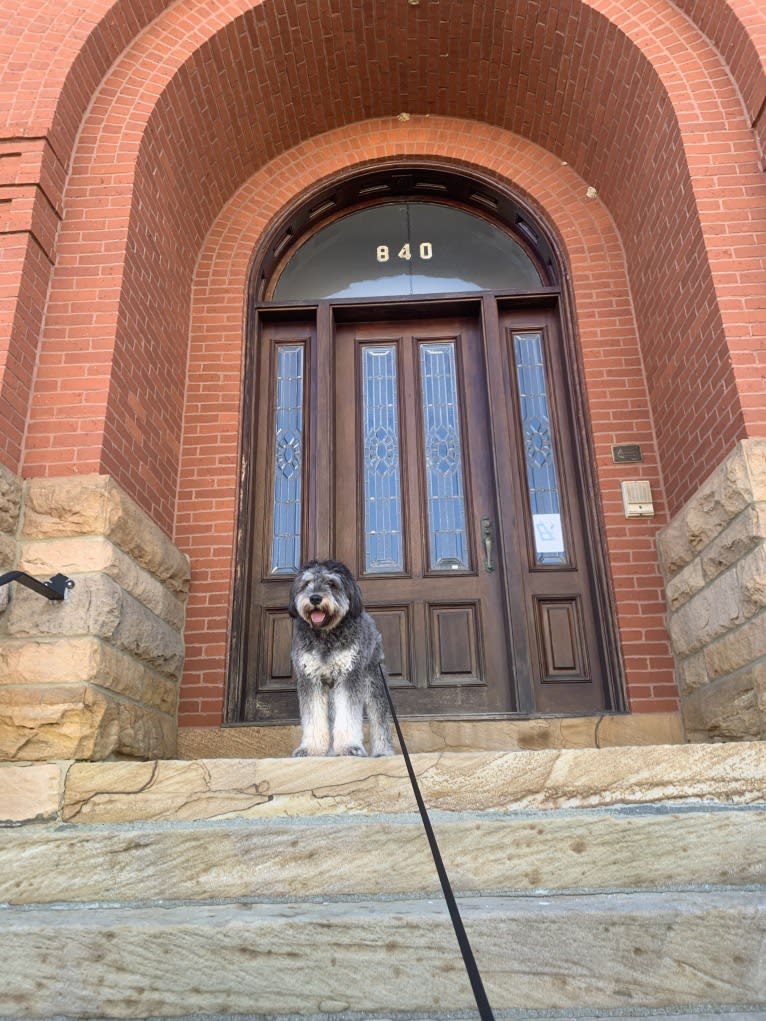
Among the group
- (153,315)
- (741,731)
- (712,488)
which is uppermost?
(153,315)

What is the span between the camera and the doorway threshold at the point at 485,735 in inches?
206

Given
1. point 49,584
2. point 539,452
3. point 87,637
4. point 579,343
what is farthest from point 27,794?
point 579,343

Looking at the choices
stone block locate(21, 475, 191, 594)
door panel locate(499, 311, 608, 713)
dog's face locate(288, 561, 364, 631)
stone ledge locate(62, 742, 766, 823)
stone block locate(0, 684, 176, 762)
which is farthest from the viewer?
door panel locate(499, 311, 608, 713)

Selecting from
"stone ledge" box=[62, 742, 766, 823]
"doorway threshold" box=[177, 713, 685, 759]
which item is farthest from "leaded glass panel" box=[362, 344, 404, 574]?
"stone ledge" box=[62, 742, 766, 823]

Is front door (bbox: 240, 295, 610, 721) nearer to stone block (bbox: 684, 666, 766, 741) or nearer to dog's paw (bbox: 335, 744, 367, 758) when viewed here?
stone block (bbox: 684, 666, 766, 741)

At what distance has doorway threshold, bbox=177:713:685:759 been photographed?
5223 millimetres

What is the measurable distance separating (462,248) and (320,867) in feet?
19.9

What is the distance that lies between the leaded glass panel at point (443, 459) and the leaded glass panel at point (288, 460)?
108 centimetres

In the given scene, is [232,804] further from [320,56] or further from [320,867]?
[320,56]

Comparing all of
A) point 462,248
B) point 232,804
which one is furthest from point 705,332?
point 232,804

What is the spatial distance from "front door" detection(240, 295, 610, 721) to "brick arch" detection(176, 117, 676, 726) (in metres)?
0.36

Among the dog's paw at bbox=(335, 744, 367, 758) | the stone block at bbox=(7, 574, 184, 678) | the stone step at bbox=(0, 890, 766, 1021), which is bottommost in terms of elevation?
the stone step at bbox=(0, 890, 766, 1021)

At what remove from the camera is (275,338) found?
22.8 feet

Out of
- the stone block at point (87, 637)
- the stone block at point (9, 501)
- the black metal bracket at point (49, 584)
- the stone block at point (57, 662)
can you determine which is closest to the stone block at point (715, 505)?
the stone block at point (87, 637)
